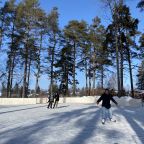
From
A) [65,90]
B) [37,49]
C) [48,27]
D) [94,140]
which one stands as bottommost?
[94,140]

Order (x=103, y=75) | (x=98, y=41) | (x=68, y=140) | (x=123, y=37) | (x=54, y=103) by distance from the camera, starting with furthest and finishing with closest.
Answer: (x=103, y=75) < (x=98, y=41) < (x=123, y=37) < (x=54, y=103) < (x=68, y=140)

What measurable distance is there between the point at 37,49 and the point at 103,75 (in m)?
18.6

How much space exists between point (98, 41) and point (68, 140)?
60.1 m

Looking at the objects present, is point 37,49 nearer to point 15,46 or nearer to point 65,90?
point 15,46

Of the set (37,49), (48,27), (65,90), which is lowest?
(65,90)

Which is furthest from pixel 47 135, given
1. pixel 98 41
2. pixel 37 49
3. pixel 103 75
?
pixel 103 75

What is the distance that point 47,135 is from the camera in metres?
13.7

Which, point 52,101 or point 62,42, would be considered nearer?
point 52,101

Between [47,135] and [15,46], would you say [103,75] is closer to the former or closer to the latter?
[15,46]

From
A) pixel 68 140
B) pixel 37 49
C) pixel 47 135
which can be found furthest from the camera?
pixel 37 49

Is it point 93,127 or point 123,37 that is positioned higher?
point 123,37

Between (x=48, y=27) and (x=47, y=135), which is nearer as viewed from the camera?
(x=47, y=135)

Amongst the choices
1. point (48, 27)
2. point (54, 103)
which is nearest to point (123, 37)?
point (48, 27)

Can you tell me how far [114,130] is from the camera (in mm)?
15523
